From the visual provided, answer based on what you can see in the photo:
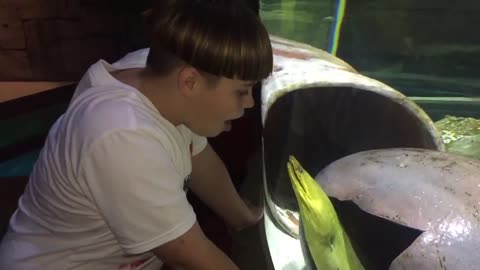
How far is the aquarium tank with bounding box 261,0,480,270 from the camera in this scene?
113cm

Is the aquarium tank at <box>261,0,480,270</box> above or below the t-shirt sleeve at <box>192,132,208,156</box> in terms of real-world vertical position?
above

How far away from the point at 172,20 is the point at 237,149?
0.84 meters

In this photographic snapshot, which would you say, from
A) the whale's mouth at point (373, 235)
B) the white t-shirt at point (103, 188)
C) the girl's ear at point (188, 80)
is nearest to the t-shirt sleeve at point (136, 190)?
the white t-shirt at point (103, 188)

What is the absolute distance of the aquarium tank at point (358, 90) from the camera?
3.70ft

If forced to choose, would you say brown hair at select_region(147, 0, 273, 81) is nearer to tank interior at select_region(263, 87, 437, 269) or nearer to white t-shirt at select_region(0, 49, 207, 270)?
white t-shirt at select_region(0, 49, 207, 270)

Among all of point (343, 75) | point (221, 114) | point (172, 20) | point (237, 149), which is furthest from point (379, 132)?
point (237, 149)

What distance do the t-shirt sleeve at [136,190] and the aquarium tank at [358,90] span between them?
0.26 metres

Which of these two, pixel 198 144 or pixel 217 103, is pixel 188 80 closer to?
pixel 217 103

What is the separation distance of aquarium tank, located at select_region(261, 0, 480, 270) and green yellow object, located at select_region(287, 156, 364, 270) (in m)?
0.08

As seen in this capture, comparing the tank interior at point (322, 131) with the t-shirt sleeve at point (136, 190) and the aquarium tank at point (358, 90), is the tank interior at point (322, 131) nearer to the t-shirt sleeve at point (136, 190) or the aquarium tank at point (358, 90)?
the aquarium tank at point (358, 90)

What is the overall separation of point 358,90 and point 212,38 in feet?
1.25

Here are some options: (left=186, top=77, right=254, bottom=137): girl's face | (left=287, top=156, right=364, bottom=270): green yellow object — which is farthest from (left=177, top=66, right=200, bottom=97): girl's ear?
(left=287, top=156, right=364, bottom=270): green yellow object

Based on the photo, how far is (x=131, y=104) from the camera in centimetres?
93

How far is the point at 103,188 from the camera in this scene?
875mm
